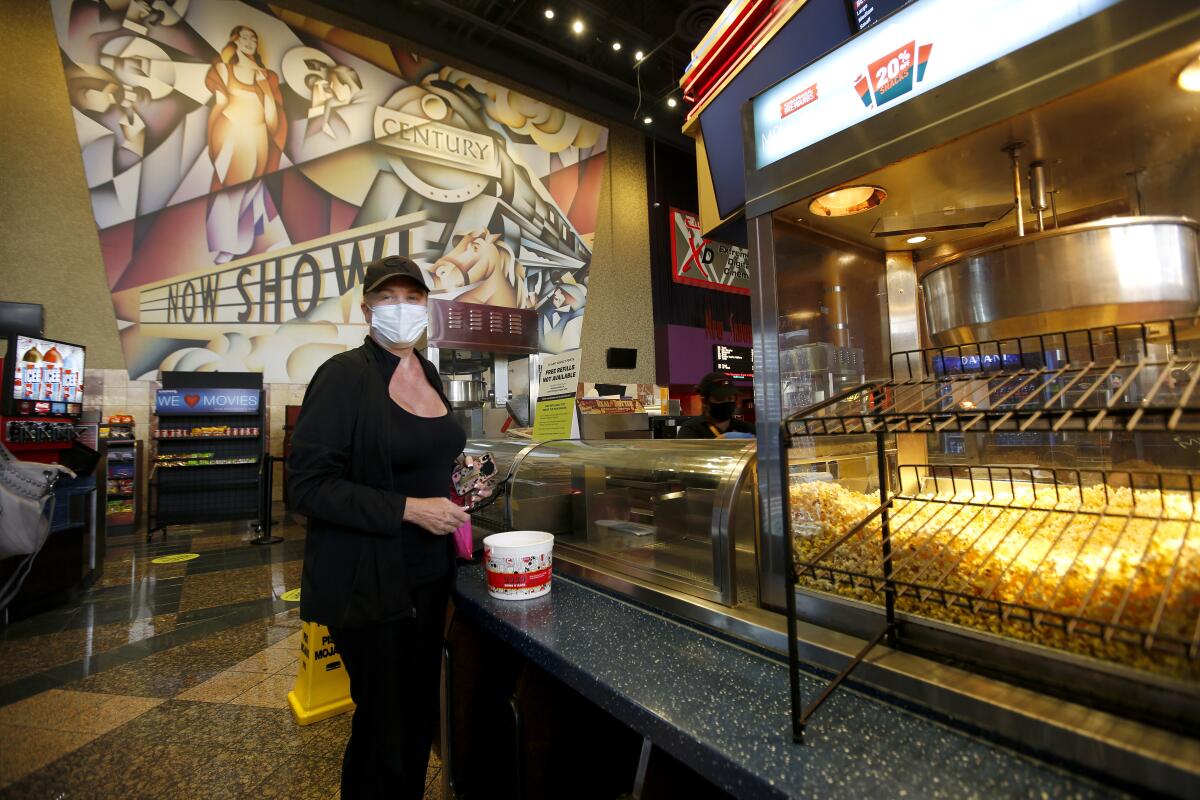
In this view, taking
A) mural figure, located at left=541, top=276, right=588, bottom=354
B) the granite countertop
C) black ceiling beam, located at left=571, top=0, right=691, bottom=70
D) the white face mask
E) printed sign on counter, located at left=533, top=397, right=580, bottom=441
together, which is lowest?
the granite countertop

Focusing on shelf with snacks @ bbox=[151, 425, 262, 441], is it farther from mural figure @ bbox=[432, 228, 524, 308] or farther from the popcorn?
the popcorn

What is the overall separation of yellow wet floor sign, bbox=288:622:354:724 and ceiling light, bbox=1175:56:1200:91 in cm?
284

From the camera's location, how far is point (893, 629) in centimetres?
94

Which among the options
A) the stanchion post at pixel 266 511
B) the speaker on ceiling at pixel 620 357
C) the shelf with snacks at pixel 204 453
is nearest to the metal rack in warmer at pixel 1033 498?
the stanchion post at pixel 266 511

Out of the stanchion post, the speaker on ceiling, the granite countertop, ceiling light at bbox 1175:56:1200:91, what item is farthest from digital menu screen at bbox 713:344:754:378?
ceiling light at bbox 1175:56:1200:91

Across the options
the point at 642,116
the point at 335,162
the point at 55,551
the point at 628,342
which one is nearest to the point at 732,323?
the point at 628,342

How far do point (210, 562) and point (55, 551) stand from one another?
1.33 m

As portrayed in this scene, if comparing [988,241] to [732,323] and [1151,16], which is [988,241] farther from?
[732,323]

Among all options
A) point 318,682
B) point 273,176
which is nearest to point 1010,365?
point 318,682

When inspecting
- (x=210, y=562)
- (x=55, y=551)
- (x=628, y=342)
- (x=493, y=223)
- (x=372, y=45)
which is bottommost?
(x=210, y=562)

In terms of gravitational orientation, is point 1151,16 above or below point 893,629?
above

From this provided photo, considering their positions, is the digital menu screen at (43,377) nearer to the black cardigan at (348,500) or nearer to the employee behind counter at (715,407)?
the black cardigan at (348,500)

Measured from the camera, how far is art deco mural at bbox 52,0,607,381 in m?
6.55

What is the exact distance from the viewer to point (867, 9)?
1481mm
